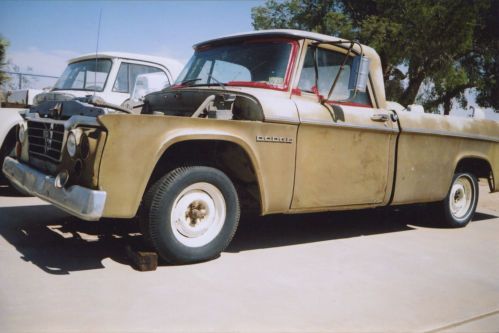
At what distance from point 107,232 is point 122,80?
12.2ft

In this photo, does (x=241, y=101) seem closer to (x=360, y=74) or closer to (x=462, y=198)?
(x=360, y=74)

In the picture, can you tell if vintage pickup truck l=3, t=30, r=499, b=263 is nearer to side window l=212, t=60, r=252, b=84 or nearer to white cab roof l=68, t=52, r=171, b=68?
side window l=212, t=60, r=252, b=84

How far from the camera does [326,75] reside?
174 inches

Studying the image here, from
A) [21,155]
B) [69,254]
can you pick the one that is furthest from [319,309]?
[21,155]

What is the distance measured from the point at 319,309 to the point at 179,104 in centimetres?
237

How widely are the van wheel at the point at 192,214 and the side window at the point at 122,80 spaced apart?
4.34 metres

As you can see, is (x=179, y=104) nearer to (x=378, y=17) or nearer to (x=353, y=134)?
(x=353, y=134)

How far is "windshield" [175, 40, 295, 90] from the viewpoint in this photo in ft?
13.7

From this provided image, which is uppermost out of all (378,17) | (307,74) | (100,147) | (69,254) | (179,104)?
(378,17)

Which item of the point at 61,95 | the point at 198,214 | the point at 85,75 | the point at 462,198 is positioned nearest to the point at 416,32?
the point at 462,198

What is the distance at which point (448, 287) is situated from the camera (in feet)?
11.5

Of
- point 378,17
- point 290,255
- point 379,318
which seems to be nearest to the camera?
point 379,318

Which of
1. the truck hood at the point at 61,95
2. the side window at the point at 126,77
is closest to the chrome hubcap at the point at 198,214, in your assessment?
the truck hood at the point at 61,95

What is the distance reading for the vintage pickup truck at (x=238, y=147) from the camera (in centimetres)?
316
